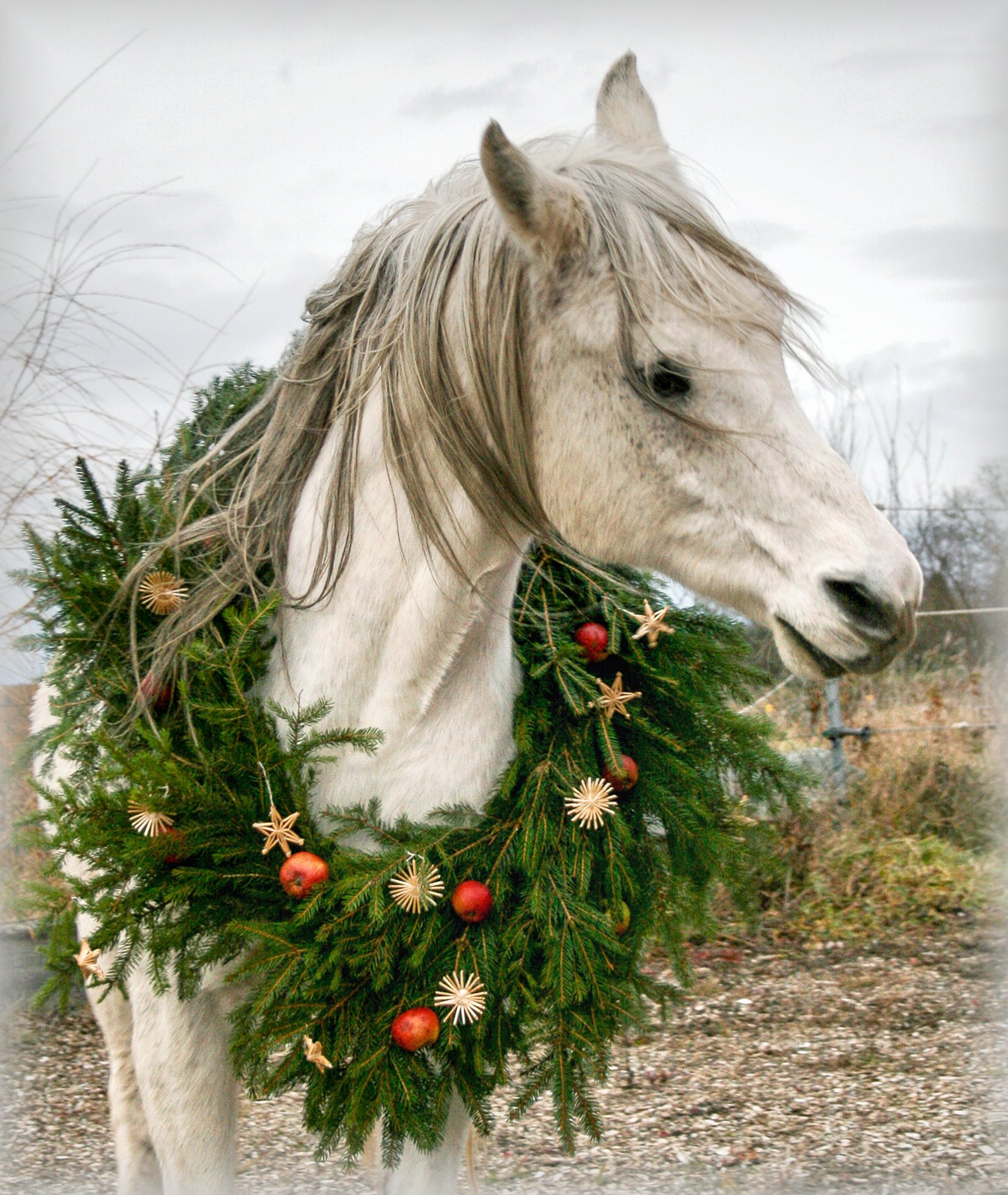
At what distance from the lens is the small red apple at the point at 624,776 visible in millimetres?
1862

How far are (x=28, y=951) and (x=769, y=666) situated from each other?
386 cm

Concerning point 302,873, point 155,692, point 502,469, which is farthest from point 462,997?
point 502,469

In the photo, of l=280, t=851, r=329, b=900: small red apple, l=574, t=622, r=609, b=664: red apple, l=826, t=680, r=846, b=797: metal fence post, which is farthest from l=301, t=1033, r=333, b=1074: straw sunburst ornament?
l=826, t=680, r=846, b=797: metal fence post

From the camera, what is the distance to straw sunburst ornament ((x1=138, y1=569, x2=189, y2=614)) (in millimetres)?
1813

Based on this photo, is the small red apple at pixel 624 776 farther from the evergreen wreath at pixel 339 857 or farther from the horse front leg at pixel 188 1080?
the horse front leg at pixel 188 1080

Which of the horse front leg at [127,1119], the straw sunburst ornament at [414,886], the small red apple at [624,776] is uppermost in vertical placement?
the small red apple at [624,776]

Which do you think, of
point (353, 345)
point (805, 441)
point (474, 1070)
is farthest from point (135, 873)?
point (805, 441)

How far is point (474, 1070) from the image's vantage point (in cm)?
181

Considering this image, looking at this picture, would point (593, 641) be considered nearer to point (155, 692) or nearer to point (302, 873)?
point (302, 873)

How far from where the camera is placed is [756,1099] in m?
3.53

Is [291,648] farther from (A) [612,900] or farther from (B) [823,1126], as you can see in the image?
(B) [823,1126]

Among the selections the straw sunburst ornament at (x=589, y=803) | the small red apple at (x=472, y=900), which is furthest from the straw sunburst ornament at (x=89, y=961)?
the straw sunburst ornament at (x=589, y=803)

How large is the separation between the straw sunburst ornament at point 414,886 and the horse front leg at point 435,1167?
1.64 ft

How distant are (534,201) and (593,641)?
0.82 m
